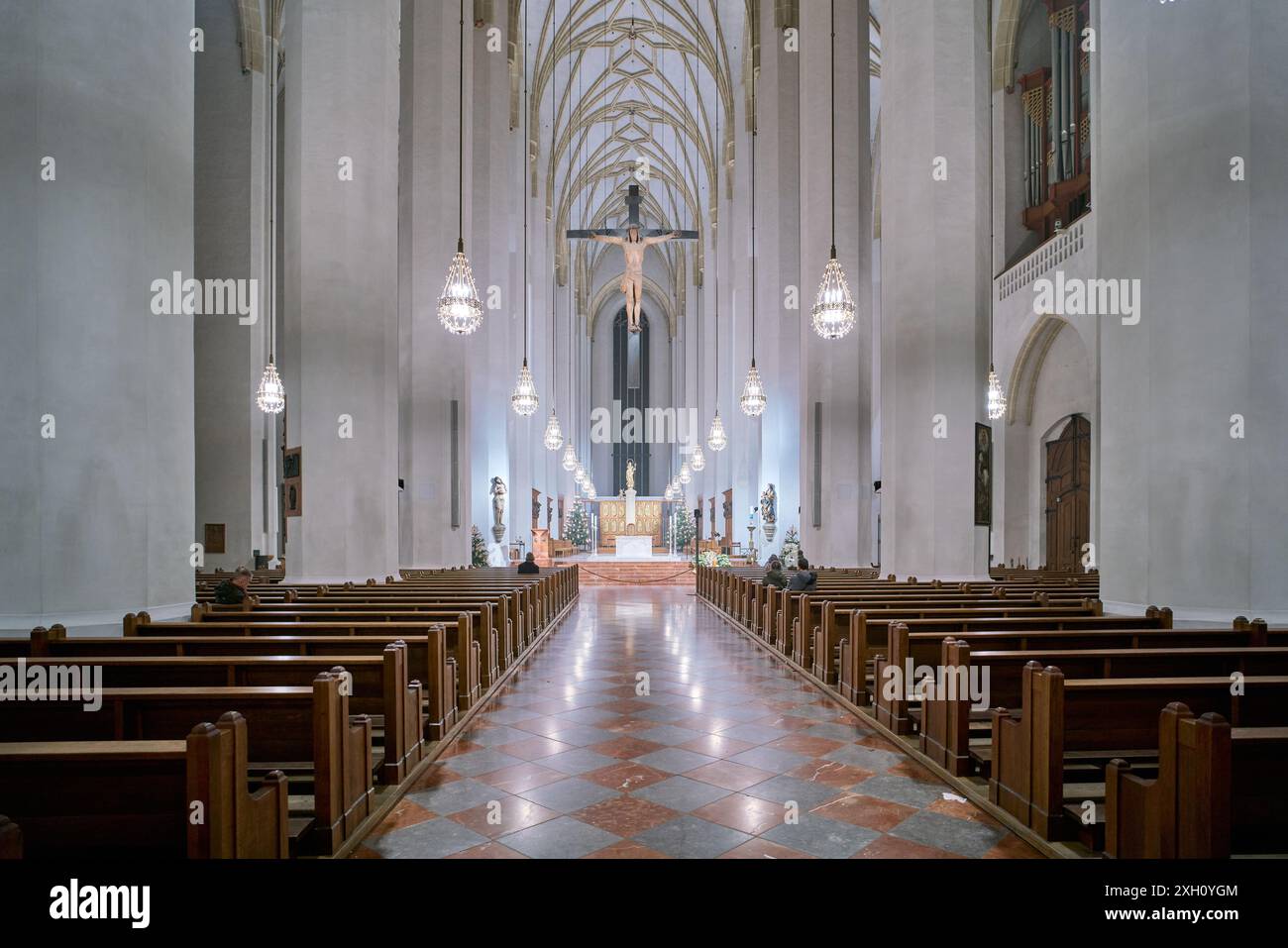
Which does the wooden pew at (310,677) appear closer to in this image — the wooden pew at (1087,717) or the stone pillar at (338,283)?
the wooden pew at (1087,717)

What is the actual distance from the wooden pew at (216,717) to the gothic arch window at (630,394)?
43.7 metres

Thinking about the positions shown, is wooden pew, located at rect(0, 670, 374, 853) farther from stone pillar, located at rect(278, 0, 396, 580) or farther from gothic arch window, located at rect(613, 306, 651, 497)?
gothic arch window, located at rect(613, 306, 651, 497)

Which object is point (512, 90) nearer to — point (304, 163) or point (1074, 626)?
point (304, 163)

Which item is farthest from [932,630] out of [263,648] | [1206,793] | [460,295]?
[460,295]

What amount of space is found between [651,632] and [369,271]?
616 centimetres

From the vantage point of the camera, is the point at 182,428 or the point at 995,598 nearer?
the point at 182,428

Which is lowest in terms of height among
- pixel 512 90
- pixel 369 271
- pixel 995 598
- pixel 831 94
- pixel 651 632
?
pixel 651 632

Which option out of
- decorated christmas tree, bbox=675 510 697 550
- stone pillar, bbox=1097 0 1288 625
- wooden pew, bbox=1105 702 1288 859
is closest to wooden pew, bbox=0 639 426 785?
wooden pew, bbox=1105 702 1288 859

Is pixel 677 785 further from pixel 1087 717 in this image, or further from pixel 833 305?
pixel 833 305

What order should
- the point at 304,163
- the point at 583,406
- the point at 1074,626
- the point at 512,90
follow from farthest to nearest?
the point at 583,406
the point at 512,90
the point at 304,163
the point at 1074,626

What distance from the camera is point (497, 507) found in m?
19.2

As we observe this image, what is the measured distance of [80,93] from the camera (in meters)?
5.67

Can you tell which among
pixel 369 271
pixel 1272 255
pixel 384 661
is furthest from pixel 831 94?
pixel 384 661

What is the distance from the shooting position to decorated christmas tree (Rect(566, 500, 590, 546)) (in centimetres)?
3164
